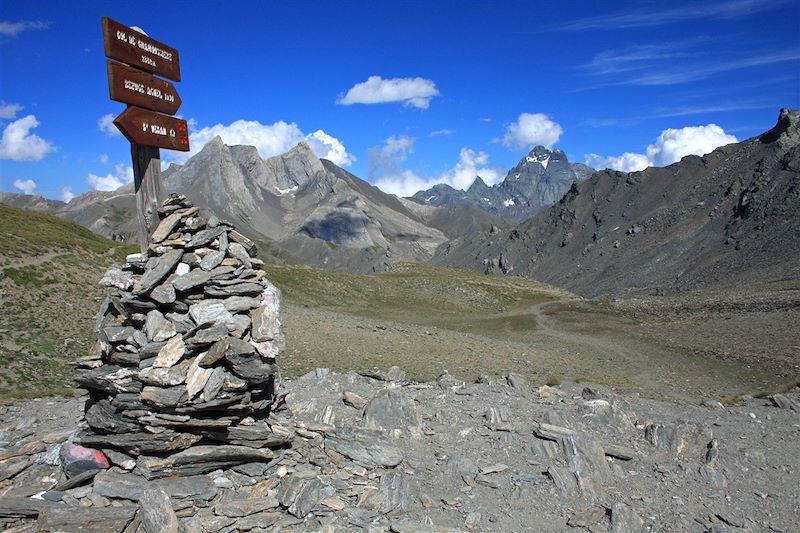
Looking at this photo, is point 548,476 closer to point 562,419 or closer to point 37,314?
point 562,419

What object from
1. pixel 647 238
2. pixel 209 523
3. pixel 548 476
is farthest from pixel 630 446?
pixel 647 238

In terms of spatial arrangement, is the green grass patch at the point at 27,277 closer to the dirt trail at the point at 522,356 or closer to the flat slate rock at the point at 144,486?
the dirt trail at the point at 522,356

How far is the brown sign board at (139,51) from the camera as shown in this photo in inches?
383

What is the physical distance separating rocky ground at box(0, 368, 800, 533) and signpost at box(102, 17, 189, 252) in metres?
4.97

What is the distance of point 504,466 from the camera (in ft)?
38.2

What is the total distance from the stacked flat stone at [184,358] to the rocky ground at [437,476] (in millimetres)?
A: 482

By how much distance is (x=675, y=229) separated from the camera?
95812 millimetres

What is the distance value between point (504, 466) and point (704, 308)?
41653 millimetres

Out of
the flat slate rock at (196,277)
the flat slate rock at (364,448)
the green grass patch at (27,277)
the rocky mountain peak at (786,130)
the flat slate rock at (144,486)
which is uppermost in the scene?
the rocky mountain peak at (786,130)

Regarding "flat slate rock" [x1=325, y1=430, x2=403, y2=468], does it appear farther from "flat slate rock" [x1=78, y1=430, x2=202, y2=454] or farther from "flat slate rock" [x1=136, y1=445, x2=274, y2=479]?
"flat slate rock" [x1=78, y1=430, x2=202, y2=454]

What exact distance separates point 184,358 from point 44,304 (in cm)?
2136

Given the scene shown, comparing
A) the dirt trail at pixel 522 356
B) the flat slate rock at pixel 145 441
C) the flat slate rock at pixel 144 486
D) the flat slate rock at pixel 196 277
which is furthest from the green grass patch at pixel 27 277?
the flat slate rock at pixel 144 486

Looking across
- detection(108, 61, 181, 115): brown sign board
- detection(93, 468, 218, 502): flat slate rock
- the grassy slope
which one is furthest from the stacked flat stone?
the grassy slope

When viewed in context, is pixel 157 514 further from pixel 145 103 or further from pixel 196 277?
pixel 145 103
